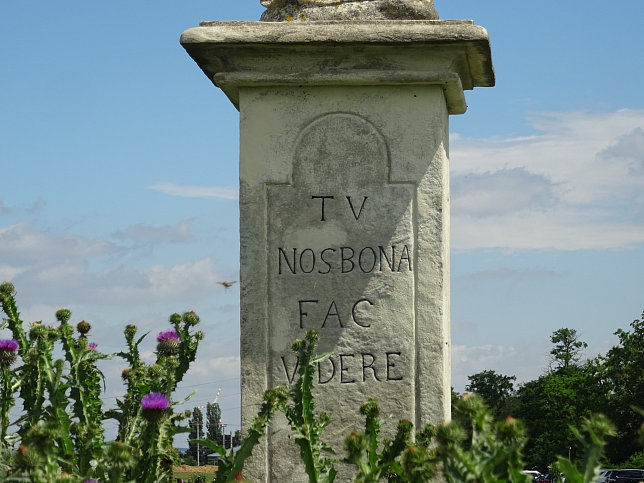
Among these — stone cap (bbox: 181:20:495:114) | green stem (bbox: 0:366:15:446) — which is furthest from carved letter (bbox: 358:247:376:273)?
green stem (bbox: 0:366:15:446)

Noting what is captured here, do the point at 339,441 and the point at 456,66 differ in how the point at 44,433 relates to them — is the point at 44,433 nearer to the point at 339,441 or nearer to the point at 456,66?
the point at 339,441

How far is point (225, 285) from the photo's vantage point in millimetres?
6449

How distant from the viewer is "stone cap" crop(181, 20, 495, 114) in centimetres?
619

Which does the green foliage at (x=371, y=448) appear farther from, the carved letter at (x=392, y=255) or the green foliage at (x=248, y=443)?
the carved letter at (x=392, y=255)

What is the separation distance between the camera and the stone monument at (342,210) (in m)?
6.26

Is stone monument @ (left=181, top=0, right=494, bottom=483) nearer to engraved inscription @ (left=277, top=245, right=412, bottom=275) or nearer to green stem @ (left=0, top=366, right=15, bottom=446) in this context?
engraved inscription @ (left=277, top=245, right=412, bottom=275)

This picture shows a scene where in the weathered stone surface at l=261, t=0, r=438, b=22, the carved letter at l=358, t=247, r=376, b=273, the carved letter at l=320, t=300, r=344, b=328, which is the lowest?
the carved letter at l=320, t=300, r=344, b=328

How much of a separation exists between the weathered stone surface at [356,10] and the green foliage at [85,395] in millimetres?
2162

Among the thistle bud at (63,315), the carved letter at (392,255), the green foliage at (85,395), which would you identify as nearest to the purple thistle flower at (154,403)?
the green foliage at (85,395)

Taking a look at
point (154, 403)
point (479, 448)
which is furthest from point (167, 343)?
point (479, 448)

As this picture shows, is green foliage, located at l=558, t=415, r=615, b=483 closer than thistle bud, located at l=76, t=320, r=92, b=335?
Yes

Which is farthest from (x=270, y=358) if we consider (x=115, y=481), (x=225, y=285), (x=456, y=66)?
(x=115, y=481)

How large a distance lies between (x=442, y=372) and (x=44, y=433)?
347cm

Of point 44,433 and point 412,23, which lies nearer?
point 44,433
